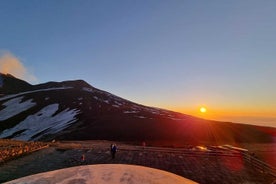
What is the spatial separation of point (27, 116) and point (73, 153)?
5709 centimetres

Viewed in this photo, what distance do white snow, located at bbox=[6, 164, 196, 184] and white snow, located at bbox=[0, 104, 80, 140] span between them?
55.1m

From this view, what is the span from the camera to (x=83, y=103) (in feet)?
297

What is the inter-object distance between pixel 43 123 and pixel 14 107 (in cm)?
2837

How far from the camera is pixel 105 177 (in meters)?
9.89

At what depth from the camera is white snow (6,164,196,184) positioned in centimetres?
961

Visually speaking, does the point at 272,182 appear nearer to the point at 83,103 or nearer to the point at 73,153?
the point at 73,153

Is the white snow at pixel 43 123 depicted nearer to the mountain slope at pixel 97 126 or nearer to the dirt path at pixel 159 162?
the mountain slope at pixel 97 126

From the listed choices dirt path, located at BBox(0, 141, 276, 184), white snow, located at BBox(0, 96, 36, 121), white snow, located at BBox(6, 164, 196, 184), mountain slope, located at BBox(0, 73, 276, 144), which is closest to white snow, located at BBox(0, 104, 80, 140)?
mountain slope, located at BBox(0, 73, 276, 144)

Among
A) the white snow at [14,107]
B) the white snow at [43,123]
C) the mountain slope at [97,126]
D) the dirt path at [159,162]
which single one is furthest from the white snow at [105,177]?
the white snow at [14,107]

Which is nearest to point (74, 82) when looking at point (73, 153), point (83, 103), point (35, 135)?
point (83, 103)

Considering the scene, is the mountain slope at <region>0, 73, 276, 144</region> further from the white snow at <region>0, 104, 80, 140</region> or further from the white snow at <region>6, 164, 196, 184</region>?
the white snow at <region>6, 164, 196, 184</region>

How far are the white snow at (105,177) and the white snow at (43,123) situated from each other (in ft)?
181

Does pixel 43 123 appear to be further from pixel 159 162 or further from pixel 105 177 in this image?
pixel 105 177

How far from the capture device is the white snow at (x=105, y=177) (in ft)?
31.5
